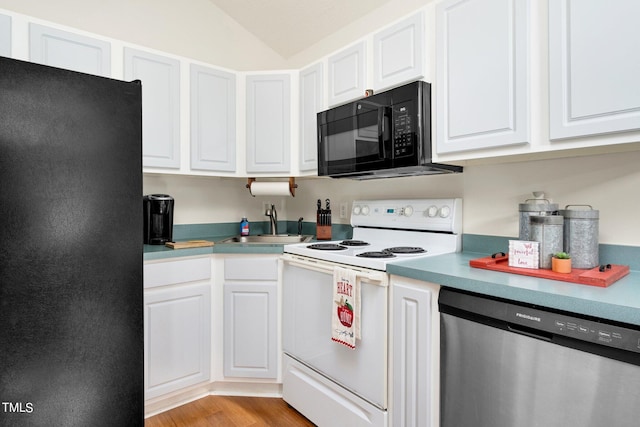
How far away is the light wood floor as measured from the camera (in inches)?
77.2

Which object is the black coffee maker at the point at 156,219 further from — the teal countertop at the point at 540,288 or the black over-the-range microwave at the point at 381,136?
the teal countertop at the point at 540,288

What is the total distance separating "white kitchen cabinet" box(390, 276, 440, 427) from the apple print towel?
0.18 meters

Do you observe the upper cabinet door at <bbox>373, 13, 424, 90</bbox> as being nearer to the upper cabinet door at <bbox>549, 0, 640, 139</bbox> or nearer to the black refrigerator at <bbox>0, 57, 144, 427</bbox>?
the upper cabinet door at <bbox>549, 0, 640, 139</bbox>

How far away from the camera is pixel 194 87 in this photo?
2.32 metres

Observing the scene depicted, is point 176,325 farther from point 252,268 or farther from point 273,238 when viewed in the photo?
point 273,238

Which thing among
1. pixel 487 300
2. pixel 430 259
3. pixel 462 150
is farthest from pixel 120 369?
pixel 462 150

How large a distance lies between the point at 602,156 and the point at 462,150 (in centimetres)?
53

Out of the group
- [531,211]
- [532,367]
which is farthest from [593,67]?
[532,367]

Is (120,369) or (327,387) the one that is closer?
(120,369)

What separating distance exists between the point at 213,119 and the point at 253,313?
51.4 inches

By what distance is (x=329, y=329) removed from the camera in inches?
71.1

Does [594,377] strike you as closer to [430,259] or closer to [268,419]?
[430,259]

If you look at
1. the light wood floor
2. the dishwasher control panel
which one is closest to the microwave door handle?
the dishwasher control panel

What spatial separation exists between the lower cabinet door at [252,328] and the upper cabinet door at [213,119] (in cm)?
84
